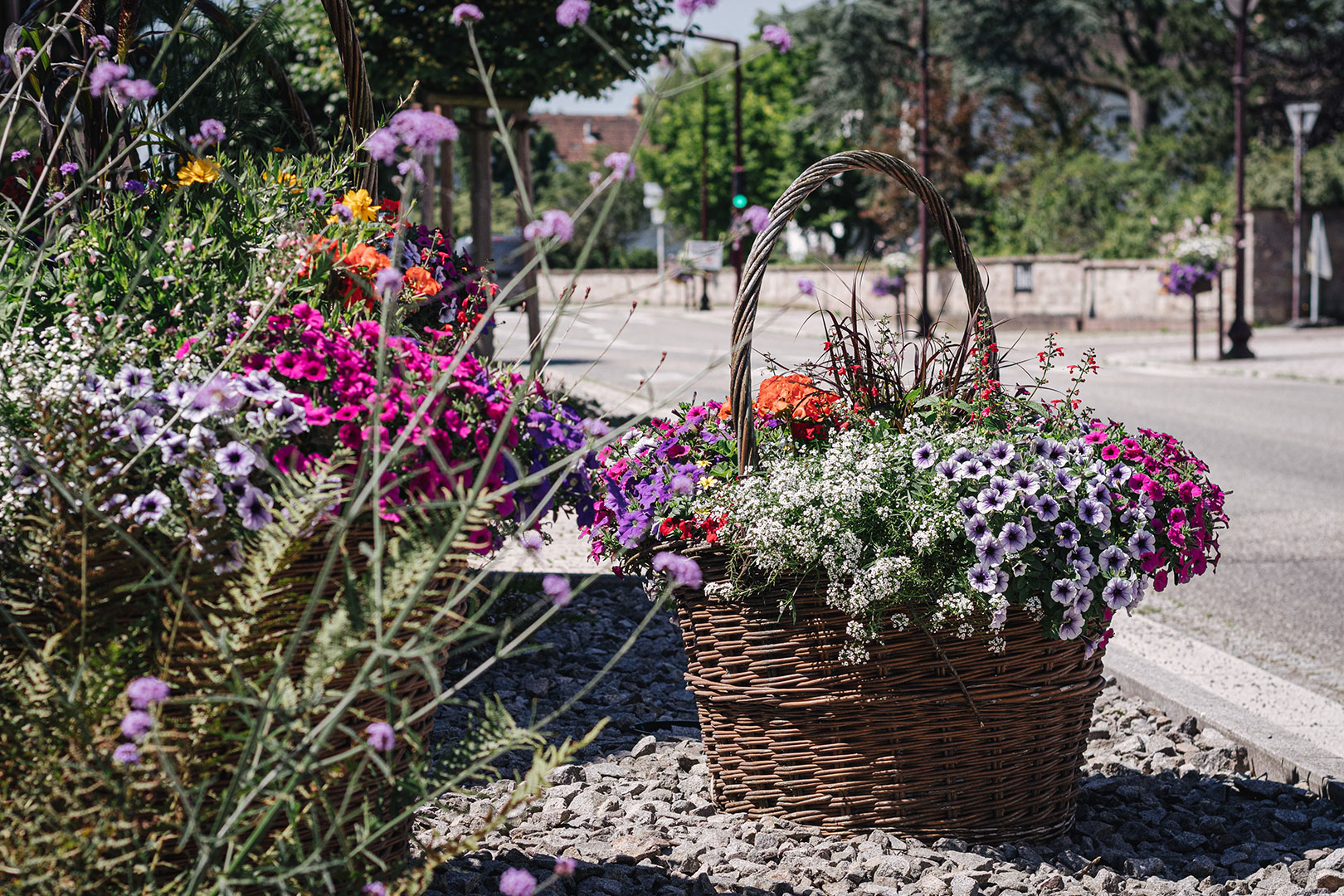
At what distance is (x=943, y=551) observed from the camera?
241cm

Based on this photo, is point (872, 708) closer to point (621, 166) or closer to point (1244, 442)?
point (621, 166)

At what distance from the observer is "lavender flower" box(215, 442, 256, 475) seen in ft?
5.27

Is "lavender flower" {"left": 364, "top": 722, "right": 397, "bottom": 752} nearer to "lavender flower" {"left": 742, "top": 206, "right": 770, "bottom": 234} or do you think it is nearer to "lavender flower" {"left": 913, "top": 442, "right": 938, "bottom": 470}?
"lavender flower" {"left": 742, "top": 206, "right": 770, "bottom": 234}

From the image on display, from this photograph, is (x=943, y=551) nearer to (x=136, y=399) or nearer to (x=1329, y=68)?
(x=136, y=399)

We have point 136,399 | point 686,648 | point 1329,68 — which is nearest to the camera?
A: point 136,399

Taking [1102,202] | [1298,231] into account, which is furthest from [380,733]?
[1102,202]

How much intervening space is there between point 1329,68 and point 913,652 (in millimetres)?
28345

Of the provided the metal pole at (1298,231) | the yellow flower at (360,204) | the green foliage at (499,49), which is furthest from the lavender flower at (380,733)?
the metal pole at (1298,231)

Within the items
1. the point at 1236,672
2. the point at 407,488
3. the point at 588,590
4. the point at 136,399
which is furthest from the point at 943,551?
the point at 588,590

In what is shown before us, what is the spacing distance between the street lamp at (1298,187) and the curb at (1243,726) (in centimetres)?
1842

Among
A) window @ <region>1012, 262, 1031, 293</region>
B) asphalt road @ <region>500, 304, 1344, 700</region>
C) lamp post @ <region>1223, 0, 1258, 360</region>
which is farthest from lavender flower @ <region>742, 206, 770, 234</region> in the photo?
window @ <region>1012, 262, 1031, 293</region>

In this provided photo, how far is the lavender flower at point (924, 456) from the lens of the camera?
8.03ft

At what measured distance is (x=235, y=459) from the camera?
5.32 feet

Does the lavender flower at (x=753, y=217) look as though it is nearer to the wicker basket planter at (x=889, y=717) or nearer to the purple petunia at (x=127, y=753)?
the wicker basket planter at (x=889, y=717)
